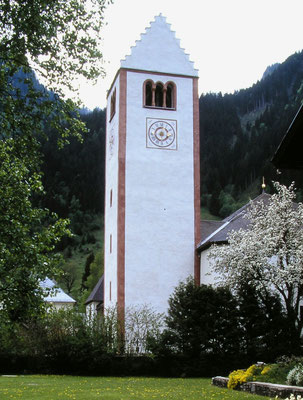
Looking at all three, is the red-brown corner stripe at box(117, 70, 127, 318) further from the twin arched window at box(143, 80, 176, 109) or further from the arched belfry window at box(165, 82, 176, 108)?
the arched belfry window at box(165, 82, 176, 108)

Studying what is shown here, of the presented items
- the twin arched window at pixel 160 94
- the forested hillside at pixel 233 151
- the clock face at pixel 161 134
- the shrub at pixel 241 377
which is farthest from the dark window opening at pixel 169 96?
the forested hillside at pixel 233 151

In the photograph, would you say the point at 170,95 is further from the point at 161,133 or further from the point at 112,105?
the point at 112,105

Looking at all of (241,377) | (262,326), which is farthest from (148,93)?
(241,377)

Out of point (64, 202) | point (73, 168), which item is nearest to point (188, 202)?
point (64, 202)

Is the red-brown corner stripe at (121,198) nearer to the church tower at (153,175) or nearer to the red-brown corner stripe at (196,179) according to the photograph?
the church tower at (153,175)

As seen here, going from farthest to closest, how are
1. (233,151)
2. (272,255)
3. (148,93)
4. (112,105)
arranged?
(233,151) < (112,105) < (148,93) < (272,255)

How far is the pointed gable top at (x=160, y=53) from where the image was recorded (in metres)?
39.5

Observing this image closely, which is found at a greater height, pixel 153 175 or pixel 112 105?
pixel 112 105

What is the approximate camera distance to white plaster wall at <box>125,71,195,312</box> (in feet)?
117

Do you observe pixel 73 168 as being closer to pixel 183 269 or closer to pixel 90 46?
pixel 183 269

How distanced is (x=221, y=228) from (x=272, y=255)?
28.4ft

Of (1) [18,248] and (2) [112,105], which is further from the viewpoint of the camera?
(2) [112,105]

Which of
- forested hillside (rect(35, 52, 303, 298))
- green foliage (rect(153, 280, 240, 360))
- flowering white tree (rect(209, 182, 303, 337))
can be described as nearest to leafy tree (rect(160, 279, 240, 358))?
green foliage (rect(153, 280, 240, 360))

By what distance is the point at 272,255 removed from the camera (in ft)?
92.2
